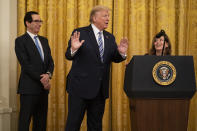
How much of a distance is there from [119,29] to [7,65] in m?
1.66

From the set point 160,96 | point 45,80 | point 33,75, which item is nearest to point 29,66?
point 33,75

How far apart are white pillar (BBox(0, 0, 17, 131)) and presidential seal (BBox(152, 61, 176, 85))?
92.3 inches

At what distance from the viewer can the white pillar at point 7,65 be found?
12.3 ft

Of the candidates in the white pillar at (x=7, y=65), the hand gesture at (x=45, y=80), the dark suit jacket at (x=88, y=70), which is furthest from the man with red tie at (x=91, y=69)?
the white pillar at (x=7, y=65)

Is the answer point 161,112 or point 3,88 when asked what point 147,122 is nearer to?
point 161,112

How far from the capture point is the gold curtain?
396 cm

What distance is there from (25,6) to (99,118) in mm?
2273

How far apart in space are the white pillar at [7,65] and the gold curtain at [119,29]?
205mm

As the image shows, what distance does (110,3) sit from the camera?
3.98m

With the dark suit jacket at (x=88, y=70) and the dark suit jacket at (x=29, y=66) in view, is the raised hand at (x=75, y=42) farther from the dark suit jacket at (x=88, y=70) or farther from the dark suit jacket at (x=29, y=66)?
the dark suit jacket at (x=29, y=66)

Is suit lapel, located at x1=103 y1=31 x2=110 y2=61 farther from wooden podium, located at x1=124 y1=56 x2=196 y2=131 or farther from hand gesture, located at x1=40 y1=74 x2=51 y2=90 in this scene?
hand gesture, located at x1=40 y1=74 x2=51 y2=90

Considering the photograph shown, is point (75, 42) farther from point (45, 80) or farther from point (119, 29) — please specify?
point (119, 29)

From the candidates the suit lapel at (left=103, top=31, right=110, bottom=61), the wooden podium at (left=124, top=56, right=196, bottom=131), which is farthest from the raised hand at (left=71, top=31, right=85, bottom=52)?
the wooden podium at (left=124, top=56, right=196, bottom=131)

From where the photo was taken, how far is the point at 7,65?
12.4ft
